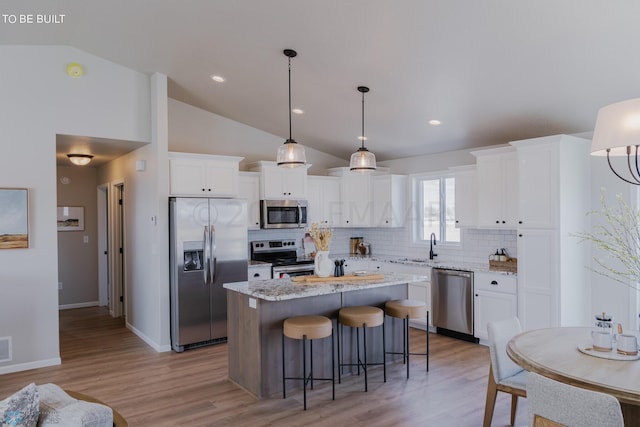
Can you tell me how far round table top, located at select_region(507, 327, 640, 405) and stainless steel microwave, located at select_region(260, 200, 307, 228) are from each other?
4.10m

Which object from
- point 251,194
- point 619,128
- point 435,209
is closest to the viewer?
point 619,128

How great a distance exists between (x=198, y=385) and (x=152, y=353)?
4.24ft

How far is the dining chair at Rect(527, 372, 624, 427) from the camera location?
1.79 m

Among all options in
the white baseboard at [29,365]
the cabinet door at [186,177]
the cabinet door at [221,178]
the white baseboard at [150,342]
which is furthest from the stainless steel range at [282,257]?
the white baseboard at [29,365]

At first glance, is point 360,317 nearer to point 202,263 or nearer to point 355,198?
point 202,263

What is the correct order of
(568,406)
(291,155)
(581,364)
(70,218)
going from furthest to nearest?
(70,218)
(291,155)
(581,364)
(568,406)

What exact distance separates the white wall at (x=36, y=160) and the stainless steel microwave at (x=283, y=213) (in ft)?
7.87

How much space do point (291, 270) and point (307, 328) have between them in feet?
8.66

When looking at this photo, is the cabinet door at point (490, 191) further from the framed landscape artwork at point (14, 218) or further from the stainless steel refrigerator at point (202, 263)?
the framed landscape artwork at point (14, 218)

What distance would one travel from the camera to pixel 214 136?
21.1ft

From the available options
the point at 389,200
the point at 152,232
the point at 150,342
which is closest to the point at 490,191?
the point at 389,200

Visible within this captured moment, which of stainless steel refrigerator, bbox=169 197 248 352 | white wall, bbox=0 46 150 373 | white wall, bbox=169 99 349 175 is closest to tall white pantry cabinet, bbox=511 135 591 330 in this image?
stainless steel refrigerator, bbox=169 197 248 352

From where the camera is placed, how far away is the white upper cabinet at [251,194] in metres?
6.19

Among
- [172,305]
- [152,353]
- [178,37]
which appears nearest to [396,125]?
[178,37]
